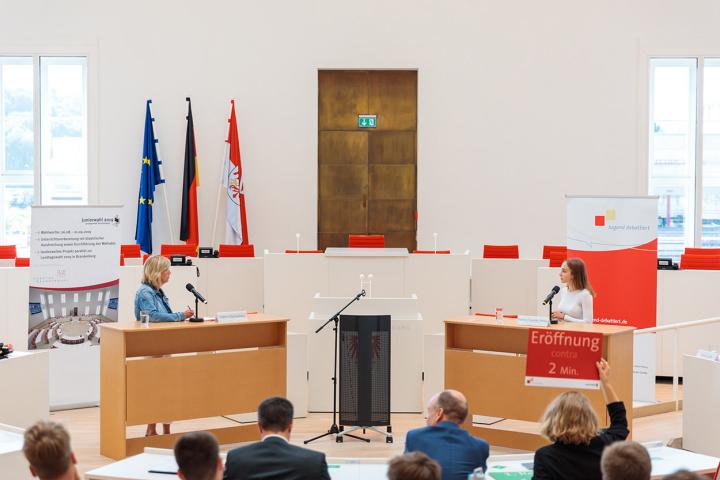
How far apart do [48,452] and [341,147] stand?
441 inches

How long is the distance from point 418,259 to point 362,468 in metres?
5.47

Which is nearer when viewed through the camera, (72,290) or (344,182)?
(72,290)

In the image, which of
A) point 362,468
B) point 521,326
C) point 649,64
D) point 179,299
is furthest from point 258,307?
point 649,64

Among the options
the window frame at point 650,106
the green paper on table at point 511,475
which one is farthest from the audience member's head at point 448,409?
the window frame at point 650,106

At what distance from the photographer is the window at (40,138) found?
13.9 metres

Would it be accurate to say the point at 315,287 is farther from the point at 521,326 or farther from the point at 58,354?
the point at 521,326

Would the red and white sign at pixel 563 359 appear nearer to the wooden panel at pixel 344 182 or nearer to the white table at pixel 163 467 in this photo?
the white table at pixel 163 467

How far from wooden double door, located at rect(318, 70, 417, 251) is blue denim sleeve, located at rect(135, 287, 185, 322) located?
742cm

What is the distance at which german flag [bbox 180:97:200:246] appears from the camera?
13.6 meters

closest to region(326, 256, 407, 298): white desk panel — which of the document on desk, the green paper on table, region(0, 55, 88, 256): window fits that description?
the document on desk

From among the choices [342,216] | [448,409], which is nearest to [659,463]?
[448,409]

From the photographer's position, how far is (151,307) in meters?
6.64

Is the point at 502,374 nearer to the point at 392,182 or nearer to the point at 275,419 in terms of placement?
the point at 275,419

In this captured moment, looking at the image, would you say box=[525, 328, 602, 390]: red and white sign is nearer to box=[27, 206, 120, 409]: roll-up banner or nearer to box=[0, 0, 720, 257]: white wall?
box=[27, 206, 120, 409]: roll-up banner
